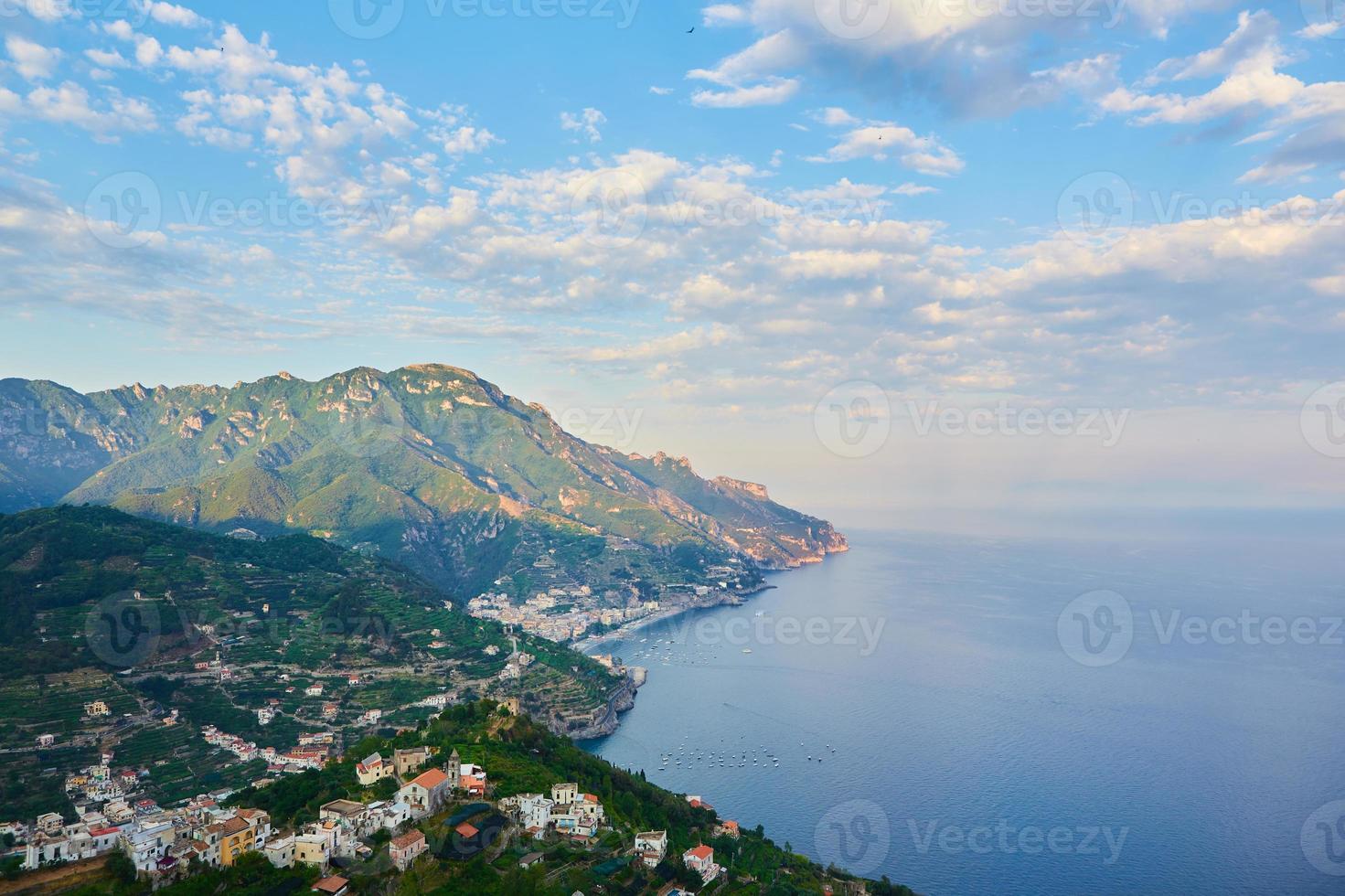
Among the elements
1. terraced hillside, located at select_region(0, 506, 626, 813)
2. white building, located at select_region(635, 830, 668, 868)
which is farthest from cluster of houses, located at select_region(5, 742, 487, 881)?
terraced hillside, located at select_region(0, 506, 626, 813)

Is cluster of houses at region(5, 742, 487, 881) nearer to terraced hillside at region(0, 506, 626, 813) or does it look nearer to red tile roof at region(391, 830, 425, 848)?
red tile roof at region(391, 830, 425, 848)

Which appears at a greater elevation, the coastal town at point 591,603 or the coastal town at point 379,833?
the coastal town at point 379,833

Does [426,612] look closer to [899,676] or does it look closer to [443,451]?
[899,676]

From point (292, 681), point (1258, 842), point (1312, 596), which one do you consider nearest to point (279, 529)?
point (292, 681)

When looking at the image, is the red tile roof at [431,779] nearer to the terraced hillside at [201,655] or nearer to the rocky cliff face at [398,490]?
the terraced hillside at [201,655]

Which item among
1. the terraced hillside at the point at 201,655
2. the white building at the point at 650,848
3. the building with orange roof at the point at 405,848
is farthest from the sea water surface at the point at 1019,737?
the building with orange roof at the point at 405,848

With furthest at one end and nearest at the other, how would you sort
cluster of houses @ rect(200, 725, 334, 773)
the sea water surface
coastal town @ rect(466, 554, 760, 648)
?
coastal town @ rect(466, 554, 760, 648)
cluster of houses @ rect(200, 725, 334, 773)
the sea water surface

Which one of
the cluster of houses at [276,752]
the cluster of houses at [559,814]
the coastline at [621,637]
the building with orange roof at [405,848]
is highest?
the building with orange roof at [405,848]
